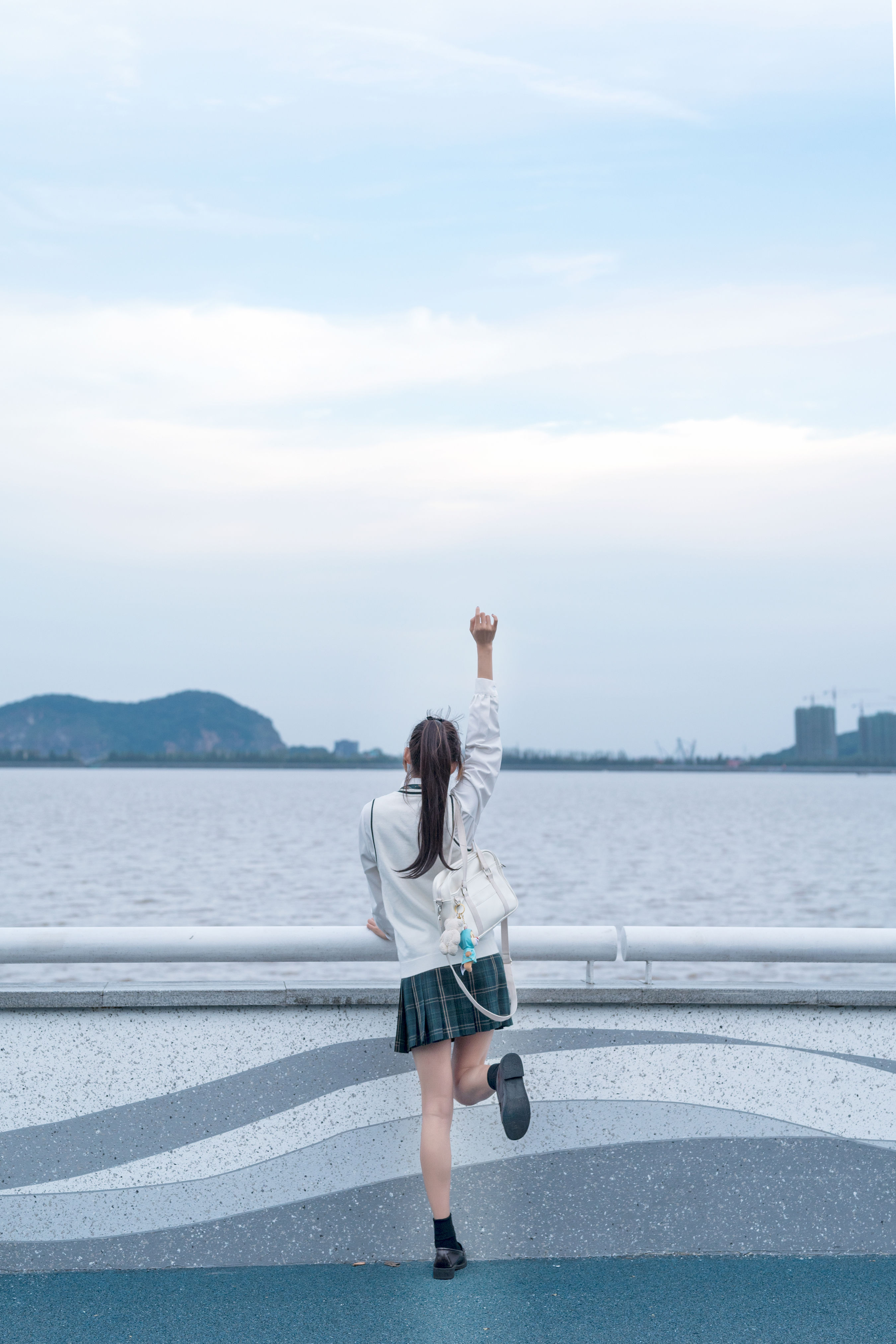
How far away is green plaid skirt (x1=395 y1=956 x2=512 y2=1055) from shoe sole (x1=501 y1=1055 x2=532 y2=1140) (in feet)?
0.47

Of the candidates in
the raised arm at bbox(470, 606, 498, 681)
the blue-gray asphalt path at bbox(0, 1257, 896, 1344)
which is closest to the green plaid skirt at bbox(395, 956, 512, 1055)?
the blue-gray asphalt path at bbox(0, 1257, 896, 1344)

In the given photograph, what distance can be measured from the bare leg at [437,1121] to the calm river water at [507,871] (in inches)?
18.3

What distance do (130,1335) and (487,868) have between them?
4.82 ft

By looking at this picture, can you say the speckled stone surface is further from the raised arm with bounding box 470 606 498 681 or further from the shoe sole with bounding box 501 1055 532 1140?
the raised arm with bounding box 470 606 498 681

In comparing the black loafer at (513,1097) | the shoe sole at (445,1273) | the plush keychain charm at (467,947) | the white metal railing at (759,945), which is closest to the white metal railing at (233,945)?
the white metal railing at (759,945)

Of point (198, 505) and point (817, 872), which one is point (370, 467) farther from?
point (817, 872)

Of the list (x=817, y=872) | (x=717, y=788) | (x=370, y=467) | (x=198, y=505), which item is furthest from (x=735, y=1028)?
(x=717, y=788)

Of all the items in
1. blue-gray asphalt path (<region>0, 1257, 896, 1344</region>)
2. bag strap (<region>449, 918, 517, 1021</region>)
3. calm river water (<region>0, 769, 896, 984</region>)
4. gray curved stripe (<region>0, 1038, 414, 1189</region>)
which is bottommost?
calm river water (<region>0, 769, 896, 984</region>)

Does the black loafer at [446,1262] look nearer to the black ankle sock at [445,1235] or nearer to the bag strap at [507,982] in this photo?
the black ankle sock at [445,1235]

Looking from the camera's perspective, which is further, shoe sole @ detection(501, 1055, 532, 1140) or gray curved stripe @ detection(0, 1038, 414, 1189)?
gray curved stripe @ detection(0, 1038, 414, 1189)

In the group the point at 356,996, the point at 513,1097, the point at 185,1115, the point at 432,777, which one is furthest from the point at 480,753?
the point at 185,1115

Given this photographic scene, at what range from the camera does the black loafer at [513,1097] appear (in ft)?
9.19

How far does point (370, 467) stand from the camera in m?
56.3

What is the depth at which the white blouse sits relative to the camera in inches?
121
